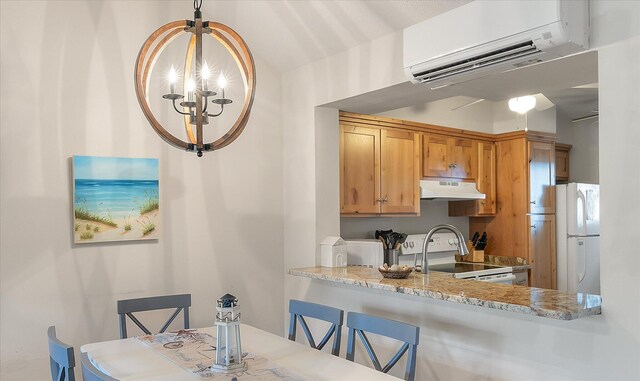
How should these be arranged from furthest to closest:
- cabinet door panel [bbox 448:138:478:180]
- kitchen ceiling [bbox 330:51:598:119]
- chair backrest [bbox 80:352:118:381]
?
cabinet door panel [bbox 448:138:478:180] < kitchen ceiling [bbox 330:51:598:119] < chair backrest [bbox 80:352:118:381]

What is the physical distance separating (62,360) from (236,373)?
2.18ft

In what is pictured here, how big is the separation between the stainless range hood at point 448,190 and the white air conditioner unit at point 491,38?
1643 millimetres

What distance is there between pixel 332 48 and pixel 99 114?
157cm

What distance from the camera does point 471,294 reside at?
256cm

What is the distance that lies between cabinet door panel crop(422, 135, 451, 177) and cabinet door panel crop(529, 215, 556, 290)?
1.04 meters

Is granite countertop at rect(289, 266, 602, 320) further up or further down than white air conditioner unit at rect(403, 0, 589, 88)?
further down

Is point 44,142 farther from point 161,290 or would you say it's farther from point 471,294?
point 471,294

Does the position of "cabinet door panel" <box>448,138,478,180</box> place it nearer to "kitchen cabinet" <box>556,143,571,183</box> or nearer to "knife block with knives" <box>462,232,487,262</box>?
"knife block with knives" <box>462,232,487,262</box>

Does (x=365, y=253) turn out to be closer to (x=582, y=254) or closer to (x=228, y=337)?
(x=228, y=337)

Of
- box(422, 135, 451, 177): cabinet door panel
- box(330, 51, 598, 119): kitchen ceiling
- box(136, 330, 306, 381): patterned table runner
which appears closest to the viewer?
box(136, 330, 306, 381): patterned table runner

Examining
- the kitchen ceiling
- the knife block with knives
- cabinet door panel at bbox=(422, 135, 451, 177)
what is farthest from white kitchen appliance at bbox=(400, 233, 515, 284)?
the kitchen ceiling

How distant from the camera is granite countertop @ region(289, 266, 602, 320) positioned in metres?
2.22

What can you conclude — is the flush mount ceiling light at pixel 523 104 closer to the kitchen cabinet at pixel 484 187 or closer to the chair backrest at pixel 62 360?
the kitchen cabinet at pixel 484 187

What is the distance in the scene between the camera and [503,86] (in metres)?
3.16
